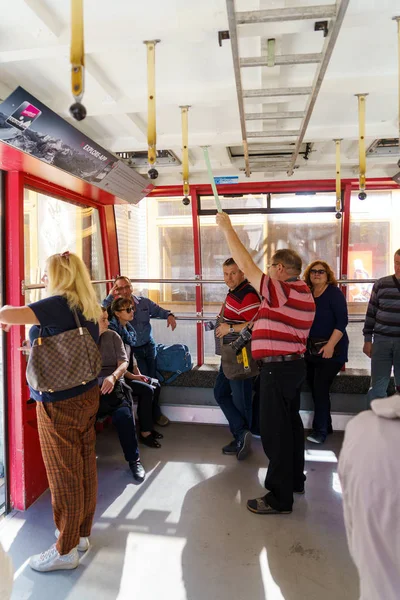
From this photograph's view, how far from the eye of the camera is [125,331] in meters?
4.24

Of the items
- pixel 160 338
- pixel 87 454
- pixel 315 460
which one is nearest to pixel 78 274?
pixel 87 454

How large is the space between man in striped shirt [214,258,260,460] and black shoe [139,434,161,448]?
0.65 meters

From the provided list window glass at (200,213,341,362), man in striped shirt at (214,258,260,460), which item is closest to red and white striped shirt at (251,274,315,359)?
man in striped shirt at (214,258,260,460)

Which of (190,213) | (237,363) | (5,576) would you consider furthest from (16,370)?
(190,213)

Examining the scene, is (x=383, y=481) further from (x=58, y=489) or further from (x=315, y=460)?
(x=315, y=460)

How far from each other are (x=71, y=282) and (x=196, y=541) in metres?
1.78

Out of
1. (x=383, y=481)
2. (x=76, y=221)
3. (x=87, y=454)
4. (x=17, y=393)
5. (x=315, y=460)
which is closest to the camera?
(x=383, y=481)

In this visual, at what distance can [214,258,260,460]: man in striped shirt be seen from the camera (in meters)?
3.91

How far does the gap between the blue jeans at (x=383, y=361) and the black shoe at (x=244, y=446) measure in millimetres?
1250

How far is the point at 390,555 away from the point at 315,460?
337 centimetres

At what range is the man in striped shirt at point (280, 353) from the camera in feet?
9.40

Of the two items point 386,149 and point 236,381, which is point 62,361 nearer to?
point 236,381

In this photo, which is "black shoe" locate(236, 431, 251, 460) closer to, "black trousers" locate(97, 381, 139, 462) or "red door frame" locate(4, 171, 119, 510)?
"black trousers" locate(97, 381, 139, 462)

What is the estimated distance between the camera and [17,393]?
10.6ft
